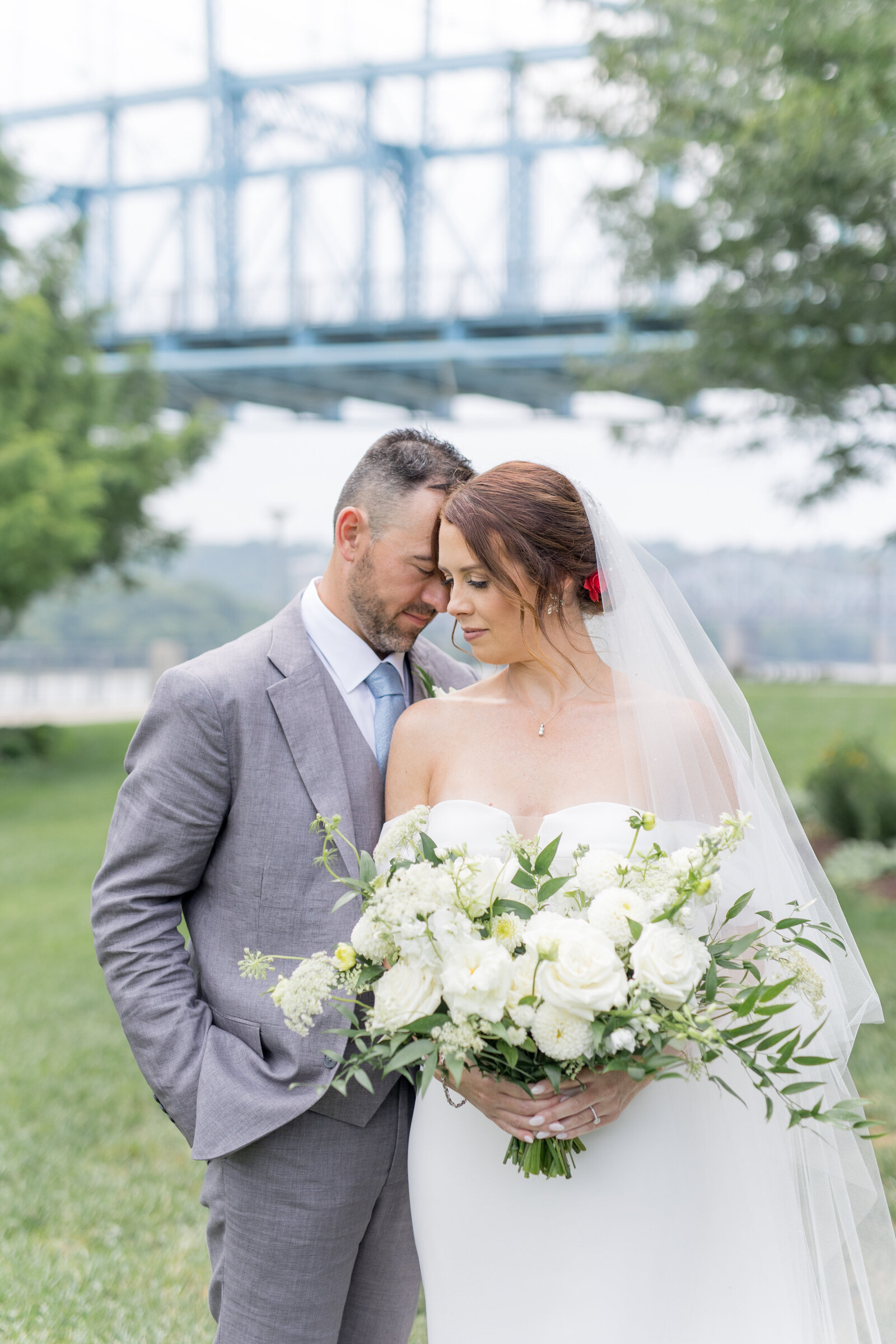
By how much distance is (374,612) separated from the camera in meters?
2.85

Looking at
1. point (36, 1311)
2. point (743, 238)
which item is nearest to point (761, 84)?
point (743, 238)

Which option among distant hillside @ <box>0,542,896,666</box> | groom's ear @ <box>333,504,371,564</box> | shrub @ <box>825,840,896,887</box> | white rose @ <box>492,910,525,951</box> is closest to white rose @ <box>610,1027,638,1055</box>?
white rose @ <box>492,910,525,951</box>

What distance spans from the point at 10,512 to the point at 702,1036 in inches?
555

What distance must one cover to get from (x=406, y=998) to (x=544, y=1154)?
0.55 metres

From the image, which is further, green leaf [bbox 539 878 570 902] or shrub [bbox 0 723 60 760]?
shrub [bbox 0 723 60 760]

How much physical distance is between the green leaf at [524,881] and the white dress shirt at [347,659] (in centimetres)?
76

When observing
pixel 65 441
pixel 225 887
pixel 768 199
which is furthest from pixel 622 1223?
pixel 65 441

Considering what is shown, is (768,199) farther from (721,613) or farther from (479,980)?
(721,613)

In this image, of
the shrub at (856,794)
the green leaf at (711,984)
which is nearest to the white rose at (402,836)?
the green leaf at (711,984)

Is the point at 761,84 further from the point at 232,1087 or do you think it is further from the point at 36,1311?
the point at 36,1311

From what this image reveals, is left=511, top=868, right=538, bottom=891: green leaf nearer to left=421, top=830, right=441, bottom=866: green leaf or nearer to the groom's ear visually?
left=421, top=830, right=441, bottom=866: green leaf

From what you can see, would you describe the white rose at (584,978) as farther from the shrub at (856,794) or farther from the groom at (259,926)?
the shrub at (856,794)

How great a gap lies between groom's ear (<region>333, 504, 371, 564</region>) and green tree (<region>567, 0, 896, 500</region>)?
487 cm

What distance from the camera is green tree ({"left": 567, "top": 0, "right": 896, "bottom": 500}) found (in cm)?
665
